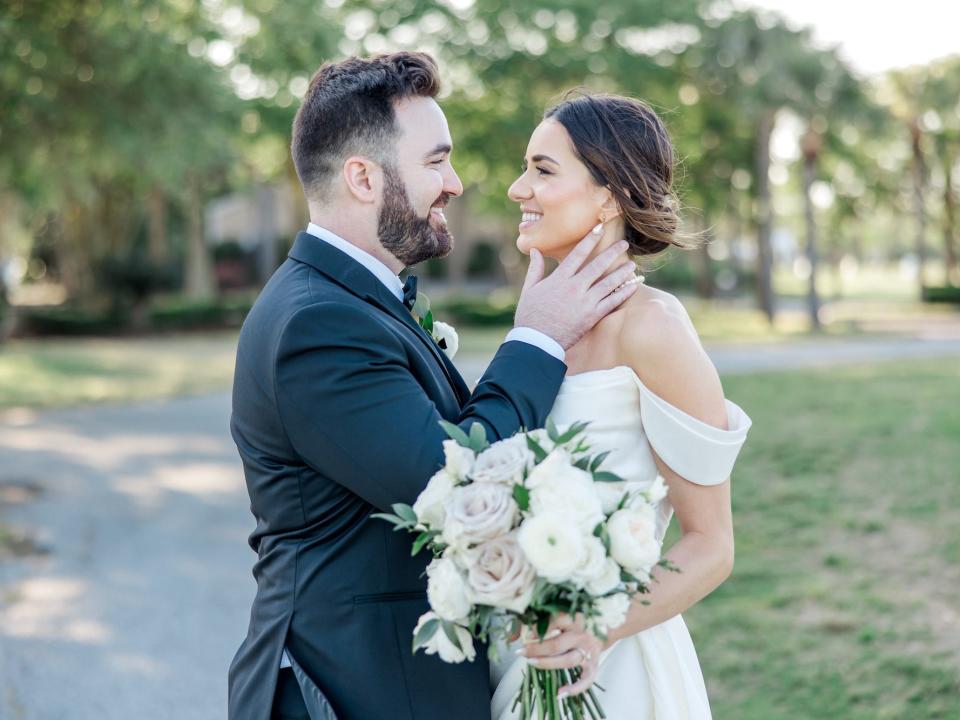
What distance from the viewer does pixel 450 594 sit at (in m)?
2.09

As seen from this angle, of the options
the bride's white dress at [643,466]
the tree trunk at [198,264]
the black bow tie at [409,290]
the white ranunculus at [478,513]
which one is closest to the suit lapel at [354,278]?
the black bow tie at [409,290]

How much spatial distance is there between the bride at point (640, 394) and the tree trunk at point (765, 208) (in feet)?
97.9

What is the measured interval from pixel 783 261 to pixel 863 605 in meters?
125

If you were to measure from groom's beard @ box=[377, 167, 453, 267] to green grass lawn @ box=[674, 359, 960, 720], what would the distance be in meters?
3.34

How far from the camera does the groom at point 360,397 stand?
7.40 ft

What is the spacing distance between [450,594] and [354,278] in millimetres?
795

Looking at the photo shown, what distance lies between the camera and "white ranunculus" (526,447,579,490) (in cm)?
205

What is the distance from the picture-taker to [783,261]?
12656cm

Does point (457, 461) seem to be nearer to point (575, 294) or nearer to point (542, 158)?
point (575, 294)

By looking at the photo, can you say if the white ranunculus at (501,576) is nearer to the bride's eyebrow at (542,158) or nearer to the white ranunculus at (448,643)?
the white ranunculus at (448,643)

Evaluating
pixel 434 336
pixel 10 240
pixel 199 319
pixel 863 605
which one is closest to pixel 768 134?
pixel 199 319

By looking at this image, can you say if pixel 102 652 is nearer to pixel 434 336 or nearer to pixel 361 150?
pixel 434 336

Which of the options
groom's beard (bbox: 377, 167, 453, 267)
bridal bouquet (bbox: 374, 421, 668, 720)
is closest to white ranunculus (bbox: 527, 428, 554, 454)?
bridal bouquet (bbox: 374, 421, 668, 720)

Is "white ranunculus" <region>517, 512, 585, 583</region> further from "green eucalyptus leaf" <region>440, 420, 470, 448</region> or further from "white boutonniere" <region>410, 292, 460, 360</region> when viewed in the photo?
"white boutonniere" <region>410, 292, 460, 360</region>
